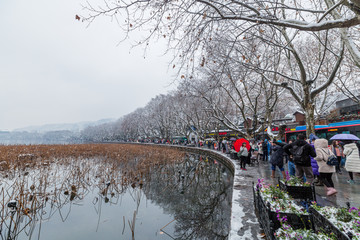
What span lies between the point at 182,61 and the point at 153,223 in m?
4.72

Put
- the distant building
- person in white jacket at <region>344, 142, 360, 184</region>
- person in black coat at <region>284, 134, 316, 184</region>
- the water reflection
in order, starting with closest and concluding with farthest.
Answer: the water reflection
person in black coat at <region>284, 134, 316, 184</region>
person in white jacket at <region>344, 142, 360, 184</region>
the distant building

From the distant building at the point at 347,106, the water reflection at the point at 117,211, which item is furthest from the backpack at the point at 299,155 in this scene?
the distant building at the point at 347,106

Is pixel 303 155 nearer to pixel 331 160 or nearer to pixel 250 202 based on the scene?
pixel 331 160

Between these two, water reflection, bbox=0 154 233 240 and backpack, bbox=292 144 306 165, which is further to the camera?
backpack, bbox=292 144 306 165

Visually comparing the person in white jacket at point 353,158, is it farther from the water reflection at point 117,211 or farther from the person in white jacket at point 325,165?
the water reflection at point 117,211

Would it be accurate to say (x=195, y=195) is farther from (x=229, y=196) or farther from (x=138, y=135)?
(x=138, y=135)

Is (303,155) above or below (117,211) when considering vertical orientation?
above

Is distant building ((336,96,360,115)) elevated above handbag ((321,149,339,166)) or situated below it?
above

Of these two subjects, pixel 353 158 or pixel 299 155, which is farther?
pixel 353 158

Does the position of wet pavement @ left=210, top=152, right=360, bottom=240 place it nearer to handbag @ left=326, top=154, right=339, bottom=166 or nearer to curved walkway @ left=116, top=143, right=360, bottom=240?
curved walkway @ left=116, top=143, right=360, bottom=240

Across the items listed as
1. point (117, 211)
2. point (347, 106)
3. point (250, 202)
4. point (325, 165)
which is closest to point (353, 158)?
point (325, 165)

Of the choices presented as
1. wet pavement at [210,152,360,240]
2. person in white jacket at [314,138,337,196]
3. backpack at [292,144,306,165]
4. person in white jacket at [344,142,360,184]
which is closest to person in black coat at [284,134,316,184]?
backpack at [292,144,306,165]

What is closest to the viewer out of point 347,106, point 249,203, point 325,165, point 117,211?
point 249,203

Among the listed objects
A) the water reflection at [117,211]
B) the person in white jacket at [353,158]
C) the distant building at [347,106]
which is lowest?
the water reflection at [117,211]
